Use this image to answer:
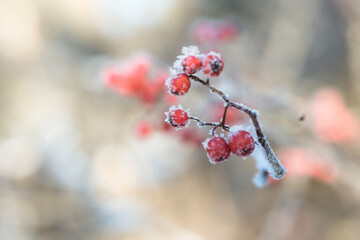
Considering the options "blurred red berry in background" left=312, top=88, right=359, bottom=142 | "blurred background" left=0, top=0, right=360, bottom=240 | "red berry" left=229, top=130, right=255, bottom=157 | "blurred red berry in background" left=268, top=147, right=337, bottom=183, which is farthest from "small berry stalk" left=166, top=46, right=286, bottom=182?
"blurred red berry in background" left=312, top=88, right=359, bottom=142

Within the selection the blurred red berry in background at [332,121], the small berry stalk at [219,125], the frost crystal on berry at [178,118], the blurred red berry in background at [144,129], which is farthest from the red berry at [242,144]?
the blurred red berry in background at [332,121]

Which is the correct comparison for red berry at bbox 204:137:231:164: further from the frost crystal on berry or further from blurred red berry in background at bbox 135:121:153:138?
blurred red berry in background at bbox 135:121:153:138

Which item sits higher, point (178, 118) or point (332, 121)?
point (332, 121)

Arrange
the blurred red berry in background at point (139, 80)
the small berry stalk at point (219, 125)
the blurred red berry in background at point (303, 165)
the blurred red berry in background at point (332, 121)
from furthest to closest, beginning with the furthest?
1. the blurred red berry in background at point (332, 121)
2. the blurred red berry in background at point (303, 165)
3. the blurred red berry in background at point (139, 80)
4. the small berry stalk at point (219, 125)

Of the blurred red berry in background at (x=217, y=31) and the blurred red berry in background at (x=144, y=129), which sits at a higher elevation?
the blurred red berry in background at (x=217, y=31)

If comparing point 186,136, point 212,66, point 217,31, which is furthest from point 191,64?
point 217,31

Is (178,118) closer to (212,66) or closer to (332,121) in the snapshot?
(212,66)

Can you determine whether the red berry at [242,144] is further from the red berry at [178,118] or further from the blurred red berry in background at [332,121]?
the blurred red berry in background at [332,121]
